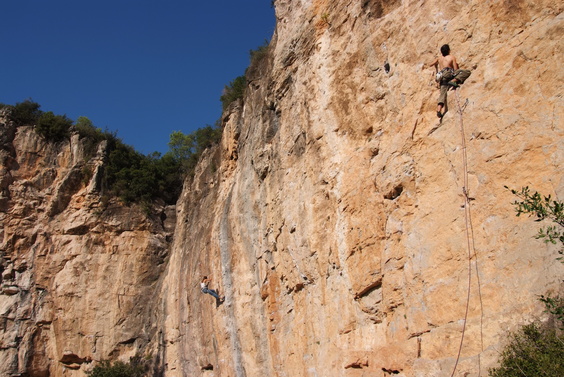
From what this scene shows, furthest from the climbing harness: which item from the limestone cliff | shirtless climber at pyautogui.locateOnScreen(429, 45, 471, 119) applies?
the limestone cliff

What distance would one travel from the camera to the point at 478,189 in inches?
316

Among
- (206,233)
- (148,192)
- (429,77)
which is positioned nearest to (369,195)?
(429,77)

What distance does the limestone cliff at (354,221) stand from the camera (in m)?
7.68

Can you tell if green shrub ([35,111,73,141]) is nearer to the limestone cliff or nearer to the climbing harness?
the limestone cliff

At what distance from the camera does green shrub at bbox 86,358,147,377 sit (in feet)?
58.7

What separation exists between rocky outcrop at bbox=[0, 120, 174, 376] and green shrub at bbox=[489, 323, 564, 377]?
14.5 metres

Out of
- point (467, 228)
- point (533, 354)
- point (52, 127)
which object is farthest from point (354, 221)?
point (52, 127)

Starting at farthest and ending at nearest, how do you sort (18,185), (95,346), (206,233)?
(18,185), (95,346), (206,233)

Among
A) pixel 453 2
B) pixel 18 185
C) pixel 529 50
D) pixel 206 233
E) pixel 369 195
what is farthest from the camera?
pixel 18 185

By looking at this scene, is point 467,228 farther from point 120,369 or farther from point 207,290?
point 120,369

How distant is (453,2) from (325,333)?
628 centimetres

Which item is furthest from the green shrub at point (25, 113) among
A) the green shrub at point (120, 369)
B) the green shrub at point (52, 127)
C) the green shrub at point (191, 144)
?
the green shrub at point (120, 369)

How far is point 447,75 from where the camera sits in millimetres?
8750

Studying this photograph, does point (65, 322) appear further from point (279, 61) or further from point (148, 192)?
point (279, 61)
